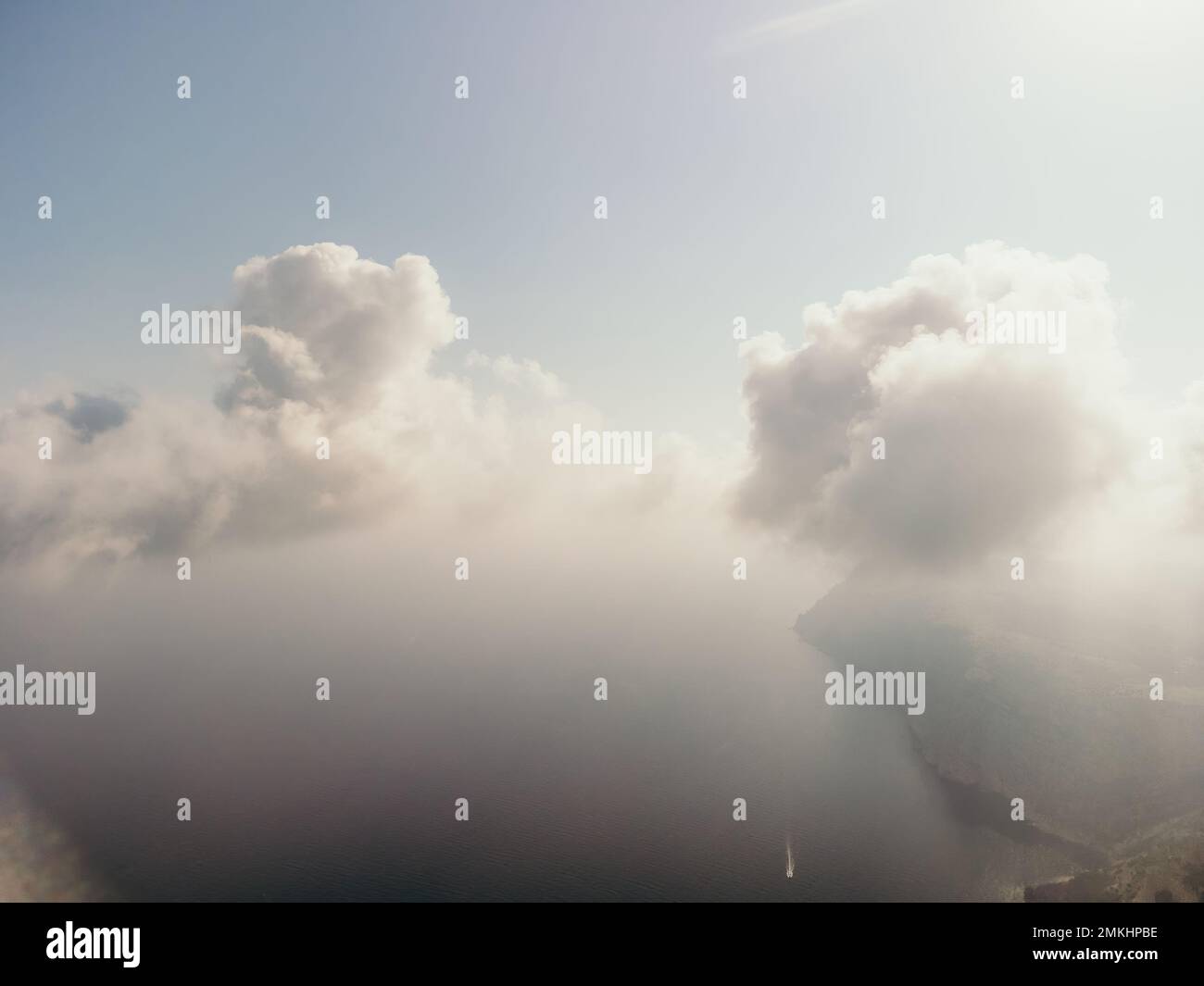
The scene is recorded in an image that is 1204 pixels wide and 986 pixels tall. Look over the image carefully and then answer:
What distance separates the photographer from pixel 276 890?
63938mm

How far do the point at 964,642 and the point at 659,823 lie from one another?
294 feet

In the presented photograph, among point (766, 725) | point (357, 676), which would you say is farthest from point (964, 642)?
point (357, 676)

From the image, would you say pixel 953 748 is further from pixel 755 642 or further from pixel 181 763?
pixel 181 763

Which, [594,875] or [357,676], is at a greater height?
[357,676]

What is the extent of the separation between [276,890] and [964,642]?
136 m

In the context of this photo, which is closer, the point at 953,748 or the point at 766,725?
the point at 953,748
